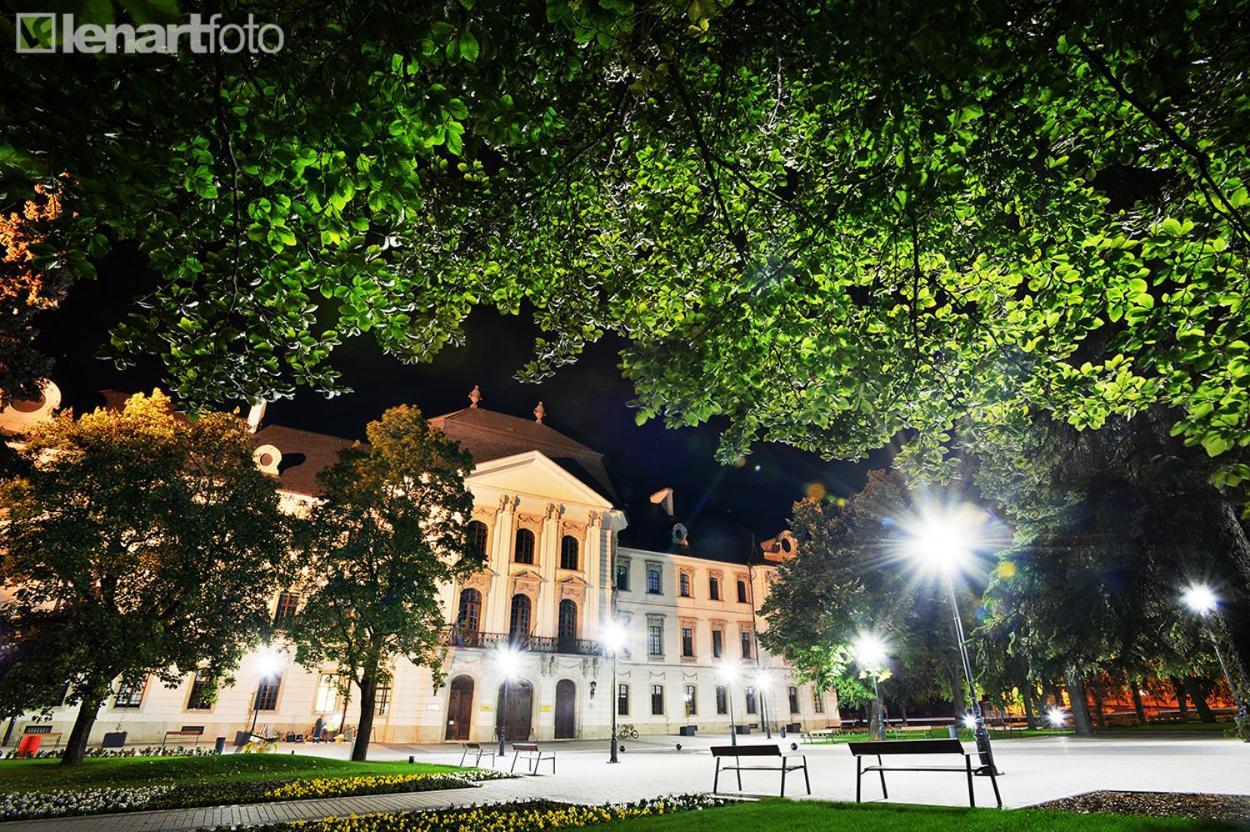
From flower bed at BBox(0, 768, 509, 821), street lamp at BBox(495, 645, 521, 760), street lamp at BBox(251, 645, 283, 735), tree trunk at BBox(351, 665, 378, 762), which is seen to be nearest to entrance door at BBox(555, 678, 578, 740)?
street lamp at BBox(495, 645, 521, 760)

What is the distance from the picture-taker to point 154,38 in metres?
3.48

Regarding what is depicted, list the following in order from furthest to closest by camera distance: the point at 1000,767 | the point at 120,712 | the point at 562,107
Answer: the point at 120,712 → the point at 1000,767 → the point at 562,107

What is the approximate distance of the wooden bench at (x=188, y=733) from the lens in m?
26.0

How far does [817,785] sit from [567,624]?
25.5 m

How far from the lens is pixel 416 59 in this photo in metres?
3.52

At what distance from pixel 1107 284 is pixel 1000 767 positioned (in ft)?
45.3

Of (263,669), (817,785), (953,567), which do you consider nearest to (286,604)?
(263,669)

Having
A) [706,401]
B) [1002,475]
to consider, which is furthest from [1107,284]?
[1002,475]

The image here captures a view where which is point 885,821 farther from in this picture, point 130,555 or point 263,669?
point 263,669

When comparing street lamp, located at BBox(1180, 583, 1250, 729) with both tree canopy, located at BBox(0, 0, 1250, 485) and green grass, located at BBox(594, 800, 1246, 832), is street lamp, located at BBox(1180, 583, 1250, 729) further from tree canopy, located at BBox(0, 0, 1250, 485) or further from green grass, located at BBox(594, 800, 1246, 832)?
tree canopy, located at BBox(0, 0, 1250, 485)

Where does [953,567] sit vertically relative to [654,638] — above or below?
below

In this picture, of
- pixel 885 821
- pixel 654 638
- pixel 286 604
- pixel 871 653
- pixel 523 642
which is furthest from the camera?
pixel 654 638

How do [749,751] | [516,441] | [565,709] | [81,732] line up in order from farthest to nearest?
[516,441], [565,709], [81,732], [749,751]

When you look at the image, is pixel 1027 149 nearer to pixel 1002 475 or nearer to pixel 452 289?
pixel 452 289
